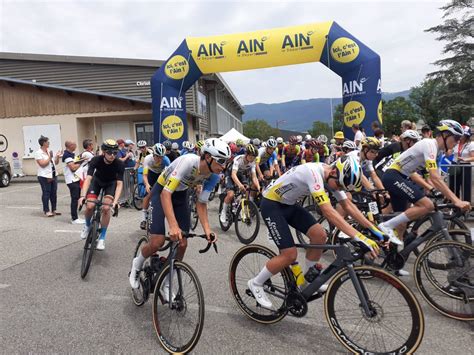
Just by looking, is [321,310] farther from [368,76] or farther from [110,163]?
Result: [368,76]

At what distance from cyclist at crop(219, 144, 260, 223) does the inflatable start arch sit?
5890mm

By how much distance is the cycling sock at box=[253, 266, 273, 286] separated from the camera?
3.37 m

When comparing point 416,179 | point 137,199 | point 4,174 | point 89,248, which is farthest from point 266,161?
point 4,174

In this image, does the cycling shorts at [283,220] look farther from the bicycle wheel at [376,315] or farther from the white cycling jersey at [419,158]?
the white cycling jersey at [419,158]

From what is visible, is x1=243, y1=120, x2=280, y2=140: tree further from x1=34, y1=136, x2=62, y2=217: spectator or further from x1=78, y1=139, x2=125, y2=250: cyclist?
x1=78, y1=139, x2=125, y2=250: cyclist

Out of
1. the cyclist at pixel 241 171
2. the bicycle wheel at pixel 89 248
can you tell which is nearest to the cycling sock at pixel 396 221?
the cyclist at pixel 241 171

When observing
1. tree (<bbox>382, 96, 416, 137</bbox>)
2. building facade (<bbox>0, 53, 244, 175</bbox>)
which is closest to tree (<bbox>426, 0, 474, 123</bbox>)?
building facade (<bbox>0, 53, 244, 175</bbox>)

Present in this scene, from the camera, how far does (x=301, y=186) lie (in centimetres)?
324

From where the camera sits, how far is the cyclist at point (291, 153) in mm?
10375

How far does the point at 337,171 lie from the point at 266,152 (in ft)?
17.4

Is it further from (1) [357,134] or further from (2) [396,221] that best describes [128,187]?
(2) [396,221]

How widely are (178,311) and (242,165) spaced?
4.47 metres

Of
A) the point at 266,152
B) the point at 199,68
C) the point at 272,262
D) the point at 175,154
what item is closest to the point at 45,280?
the point at 272,262

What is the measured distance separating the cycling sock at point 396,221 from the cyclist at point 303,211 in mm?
1505
